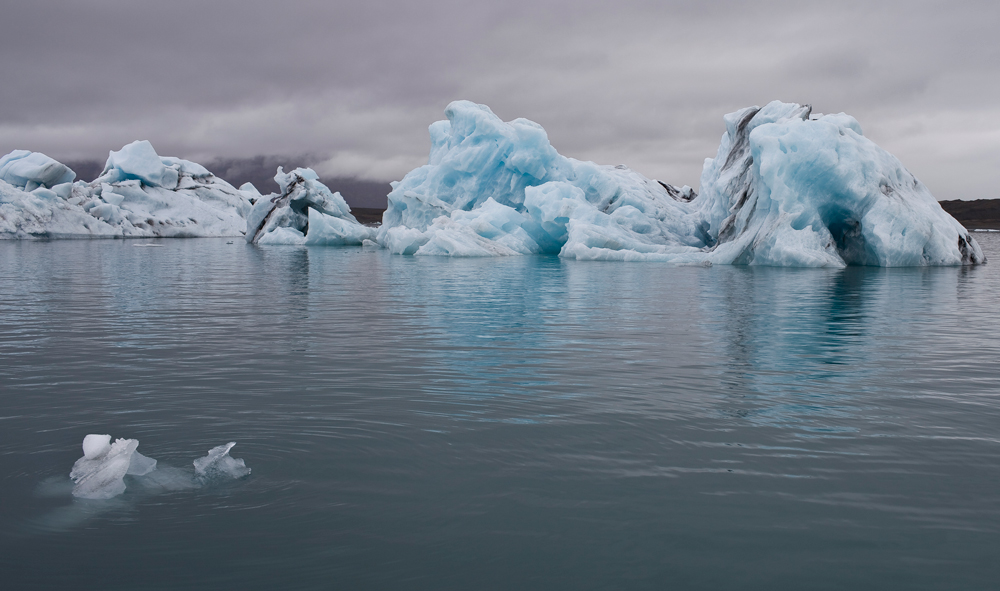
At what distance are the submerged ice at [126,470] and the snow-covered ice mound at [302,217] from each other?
40.3m

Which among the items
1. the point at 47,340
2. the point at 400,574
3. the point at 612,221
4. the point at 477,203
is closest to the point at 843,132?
the point at 612,221

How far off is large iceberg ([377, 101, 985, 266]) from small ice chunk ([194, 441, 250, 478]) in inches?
882

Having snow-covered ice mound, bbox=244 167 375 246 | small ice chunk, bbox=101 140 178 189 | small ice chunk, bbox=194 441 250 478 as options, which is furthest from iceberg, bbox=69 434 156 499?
small ice chunk, bbox=101 140 178 189

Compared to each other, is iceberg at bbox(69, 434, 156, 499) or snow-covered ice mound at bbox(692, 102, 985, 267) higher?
snow-covered ice mound at bbox(692, 102, 985, 267)

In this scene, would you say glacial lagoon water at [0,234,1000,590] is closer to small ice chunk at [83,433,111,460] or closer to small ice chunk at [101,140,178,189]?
small ice chunk at [83,433,111,460]

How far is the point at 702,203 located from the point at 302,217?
85.6ft

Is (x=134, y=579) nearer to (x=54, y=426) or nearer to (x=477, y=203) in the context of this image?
(x=54, y=426)

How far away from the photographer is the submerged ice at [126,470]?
3.75 m

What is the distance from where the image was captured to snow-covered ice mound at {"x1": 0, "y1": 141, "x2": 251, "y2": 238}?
172ft

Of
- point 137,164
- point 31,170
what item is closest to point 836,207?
point 137,164

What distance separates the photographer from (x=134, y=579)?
296 cm

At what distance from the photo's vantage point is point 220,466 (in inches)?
159

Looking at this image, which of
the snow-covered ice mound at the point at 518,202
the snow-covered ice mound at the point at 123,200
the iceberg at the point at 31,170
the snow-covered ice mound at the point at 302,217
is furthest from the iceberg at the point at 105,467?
the iceberg at the point at 31,170

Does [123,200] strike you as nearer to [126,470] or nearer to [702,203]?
[702,203]
